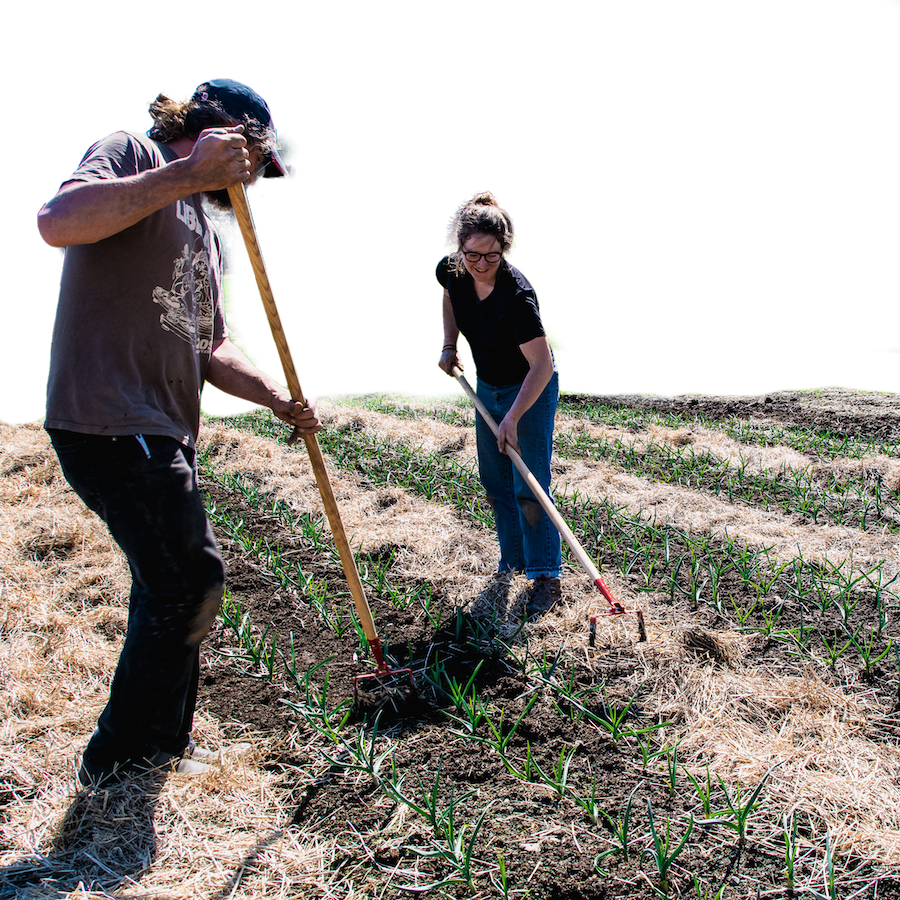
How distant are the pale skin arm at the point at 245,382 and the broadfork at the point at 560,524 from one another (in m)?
1.22

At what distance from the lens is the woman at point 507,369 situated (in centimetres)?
336

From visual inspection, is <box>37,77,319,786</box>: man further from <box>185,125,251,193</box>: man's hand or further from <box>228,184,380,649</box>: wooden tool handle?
<box>228,184,380,649</box>: wooden tool handle

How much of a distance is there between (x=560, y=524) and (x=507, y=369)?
885 mm

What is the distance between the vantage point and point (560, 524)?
3.28 meters

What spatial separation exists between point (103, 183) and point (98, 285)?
308mm

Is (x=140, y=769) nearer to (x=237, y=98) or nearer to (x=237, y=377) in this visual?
(x=237, y=377)

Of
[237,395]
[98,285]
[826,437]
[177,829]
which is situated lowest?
[177,829]

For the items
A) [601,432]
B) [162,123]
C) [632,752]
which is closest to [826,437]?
[601,432]

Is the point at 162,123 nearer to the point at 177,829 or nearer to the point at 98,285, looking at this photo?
the point at 98,285

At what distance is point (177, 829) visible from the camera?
2219 mm

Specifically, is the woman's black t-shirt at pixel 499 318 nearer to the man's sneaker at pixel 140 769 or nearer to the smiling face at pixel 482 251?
the smiling face at pixel 482 251

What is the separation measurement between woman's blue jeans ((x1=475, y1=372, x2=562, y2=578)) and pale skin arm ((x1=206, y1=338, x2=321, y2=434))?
4.56 feet

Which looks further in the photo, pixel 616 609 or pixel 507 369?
pixel 507 369

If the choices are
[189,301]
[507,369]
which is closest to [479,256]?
[507,369]
